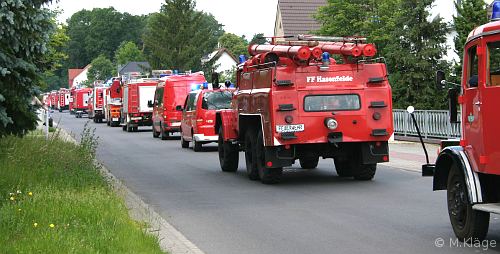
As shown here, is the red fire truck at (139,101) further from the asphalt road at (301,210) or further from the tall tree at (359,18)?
the asphalt road at (301,210)

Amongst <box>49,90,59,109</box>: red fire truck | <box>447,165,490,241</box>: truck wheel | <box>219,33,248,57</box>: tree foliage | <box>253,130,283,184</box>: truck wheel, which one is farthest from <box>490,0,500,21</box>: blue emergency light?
<box>219,33,248,57</box>: tree foliage

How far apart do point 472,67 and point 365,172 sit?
737 cm

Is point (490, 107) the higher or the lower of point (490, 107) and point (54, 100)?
the lower

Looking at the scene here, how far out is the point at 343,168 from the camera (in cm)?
1769

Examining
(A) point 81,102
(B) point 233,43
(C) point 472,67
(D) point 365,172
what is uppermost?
(B) point 233,43

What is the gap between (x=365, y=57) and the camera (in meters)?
16.8

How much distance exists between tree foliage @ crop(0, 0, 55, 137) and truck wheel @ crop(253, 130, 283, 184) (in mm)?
5236

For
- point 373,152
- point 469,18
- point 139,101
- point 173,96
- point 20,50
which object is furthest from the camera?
point 139,101

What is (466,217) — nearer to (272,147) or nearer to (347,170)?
(272,147)

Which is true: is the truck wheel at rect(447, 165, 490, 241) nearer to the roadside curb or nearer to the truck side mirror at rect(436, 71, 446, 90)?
the truck side mirror at rect(436, 71, 446, 90)

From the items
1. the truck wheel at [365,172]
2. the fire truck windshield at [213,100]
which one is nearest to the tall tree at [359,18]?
the fire truck windshield at [213,100]

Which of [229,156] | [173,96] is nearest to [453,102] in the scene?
[229,156]

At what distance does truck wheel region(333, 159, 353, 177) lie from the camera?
17.4 metres

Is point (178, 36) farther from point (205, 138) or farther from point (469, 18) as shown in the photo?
point (205, 138)
